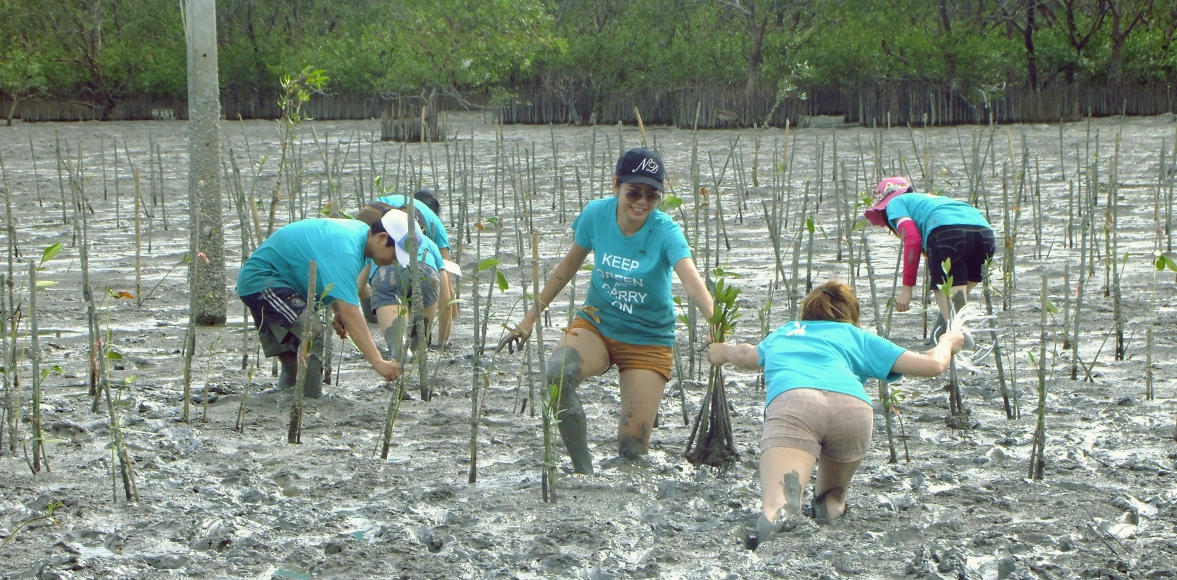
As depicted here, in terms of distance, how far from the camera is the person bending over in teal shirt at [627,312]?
11.5 ft

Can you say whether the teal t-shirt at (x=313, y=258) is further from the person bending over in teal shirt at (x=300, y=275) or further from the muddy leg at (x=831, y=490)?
the muddy leg at (x=831, y=490)

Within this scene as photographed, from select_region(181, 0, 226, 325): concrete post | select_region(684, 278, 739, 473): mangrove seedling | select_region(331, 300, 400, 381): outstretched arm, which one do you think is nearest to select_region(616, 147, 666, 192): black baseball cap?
select_region(684, 278, 739, 473): mangrove seedling

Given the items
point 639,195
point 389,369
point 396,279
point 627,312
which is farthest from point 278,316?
point 639,195

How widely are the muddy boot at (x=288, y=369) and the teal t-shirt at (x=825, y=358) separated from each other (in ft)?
7.17

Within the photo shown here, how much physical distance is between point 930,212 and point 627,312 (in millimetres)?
2074

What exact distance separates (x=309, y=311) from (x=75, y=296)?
3.39 metres

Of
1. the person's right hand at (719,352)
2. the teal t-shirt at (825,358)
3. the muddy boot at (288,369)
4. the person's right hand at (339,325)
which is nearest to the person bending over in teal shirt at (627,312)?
the person's right hand at (719,352)

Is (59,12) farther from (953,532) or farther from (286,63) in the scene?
(953,532)

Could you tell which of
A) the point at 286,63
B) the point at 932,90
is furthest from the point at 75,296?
the point at 286,63

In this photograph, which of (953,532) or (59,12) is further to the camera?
(59,12)

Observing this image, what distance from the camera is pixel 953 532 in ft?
9.89

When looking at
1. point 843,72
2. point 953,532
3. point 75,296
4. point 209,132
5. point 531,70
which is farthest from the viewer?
point 531,70

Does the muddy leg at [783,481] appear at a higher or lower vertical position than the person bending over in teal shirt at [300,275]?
lower

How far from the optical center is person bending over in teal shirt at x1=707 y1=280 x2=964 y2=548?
2.94 meters
